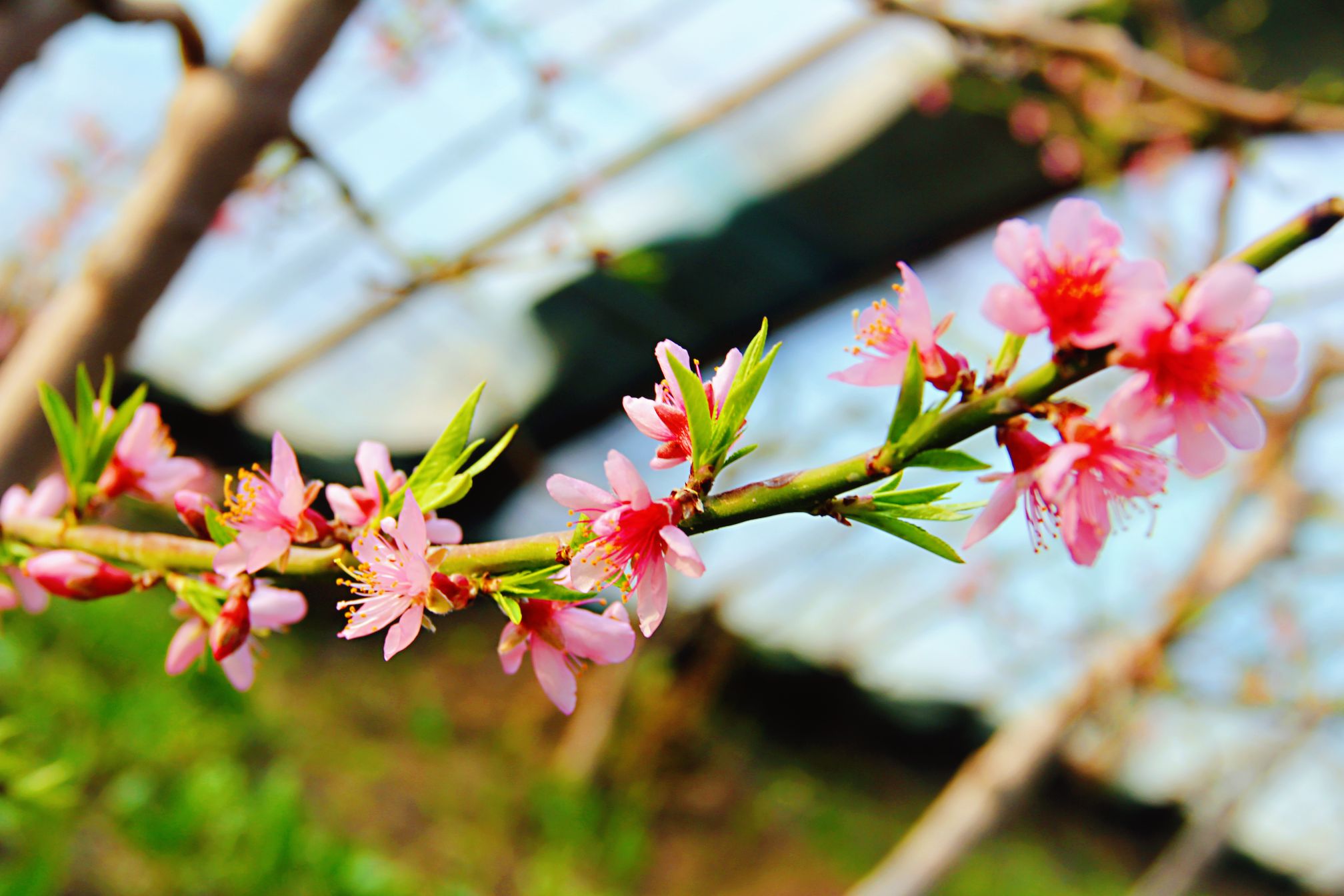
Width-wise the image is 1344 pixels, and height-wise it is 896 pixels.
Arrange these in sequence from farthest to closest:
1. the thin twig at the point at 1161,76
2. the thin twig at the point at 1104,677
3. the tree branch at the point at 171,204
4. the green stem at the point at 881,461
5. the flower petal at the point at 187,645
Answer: the thin twig at the point at 1104,677 < the thin twig at the point at 1161,76 < the tree branch at the point at 171,204 < the flower petal at the point at 187,645 < the green stem at the point at 881,461

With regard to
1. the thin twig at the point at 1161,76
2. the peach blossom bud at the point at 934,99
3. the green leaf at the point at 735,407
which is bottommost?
the peach blossom bud at the point at 934,99

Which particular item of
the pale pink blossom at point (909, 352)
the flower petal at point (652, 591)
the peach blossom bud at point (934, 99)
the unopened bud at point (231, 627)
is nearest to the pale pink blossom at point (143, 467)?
the unopened bud at point (231, 627)

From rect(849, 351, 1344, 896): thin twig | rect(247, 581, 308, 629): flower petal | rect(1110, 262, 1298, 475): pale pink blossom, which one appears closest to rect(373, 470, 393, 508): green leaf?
rect(247, 581, 308, 629): flower petal

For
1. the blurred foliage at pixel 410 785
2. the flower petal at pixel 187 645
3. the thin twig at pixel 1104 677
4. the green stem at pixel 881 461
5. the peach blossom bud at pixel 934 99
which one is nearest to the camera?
the green stem at pixel 881 461

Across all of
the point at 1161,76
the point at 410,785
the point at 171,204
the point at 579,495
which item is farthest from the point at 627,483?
the point at 410,785

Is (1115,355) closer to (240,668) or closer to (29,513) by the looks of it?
(240,668)

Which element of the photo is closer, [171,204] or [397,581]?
[397,581]

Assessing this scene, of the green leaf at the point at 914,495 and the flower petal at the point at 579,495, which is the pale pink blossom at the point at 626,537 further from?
the green leaf at the point at 914,495
